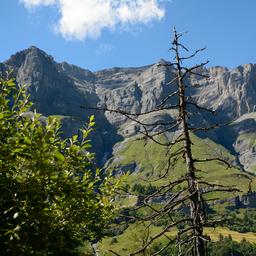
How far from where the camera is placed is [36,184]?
10.2 metres

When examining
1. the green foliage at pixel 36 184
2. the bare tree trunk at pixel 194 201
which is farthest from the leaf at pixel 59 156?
the bare tree trunk at pixel 194 201

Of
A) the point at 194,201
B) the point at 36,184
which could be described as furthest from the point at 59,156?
the point at 194,201

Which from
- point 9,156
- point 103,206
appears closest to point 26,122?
point 9,156

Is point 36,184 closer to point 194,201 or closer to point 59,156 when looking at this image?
point 59,156

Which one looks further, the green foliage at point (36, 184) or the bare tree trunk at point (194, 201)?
the bare tree trunk at point (194, 201)

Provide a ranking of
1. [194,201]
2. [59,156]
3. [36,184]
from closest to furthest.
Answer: [59,156] → [36,184] → [194,201]

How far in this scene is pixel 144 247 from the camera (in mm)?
10398

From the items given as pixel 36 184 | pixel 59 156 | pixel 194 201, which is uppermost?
pixel 59 156

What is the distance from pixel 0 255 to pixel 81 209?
2869mm

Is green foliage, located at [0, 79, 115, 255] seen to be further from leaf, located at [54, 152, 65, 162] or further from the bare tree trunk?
the bare tree trunk

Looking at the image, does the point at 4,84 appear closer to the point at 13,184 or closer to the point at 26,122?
the point at 26,122

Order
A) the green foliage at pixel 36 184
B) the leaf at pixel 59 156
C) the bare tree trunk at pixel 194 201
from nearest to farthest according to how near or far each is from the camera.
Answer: the leaf at pixel 59 156, the green foliage at pixel 36 184, the bare tree trunk at pixel 194 201

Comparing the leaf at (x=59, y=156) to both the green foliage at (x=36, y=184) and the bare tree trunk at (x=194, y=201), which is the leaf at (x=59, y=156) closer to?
the green foliage at (x=36, y=184)

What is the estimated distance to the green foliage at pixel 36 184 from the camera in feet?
32.9
